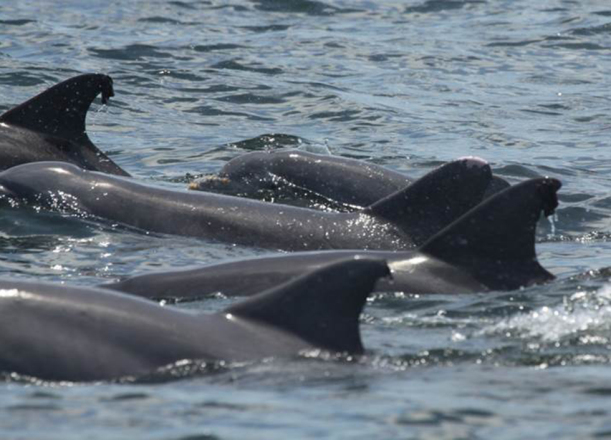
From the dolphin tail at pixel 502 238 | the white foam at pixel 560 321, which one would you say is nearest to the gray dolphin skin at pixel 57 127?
the dolphin tail at pixel 502 238

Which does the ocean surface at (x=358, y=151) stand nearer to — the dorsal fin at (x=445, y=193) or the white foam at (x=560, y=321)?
the white foam at (x=560, y=321)

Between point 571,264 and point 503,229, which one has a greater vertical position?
point 503,229

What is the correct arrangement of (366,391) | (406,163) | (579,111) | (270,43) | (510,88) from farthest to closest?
(270,43) → (510,88) → (579,111) → (406,163) → (366,391)

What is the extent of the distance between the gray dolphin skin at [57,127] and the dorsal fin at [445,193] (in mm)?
4373

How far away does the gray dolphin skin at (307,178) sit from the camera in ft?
46.5

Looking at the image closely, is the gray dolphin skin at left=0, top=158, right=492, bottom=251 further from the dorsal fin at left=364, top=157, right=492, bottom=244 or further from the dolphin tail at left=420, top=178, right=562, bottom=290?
the dolphin tail at left=420, top=178, right=562, bottom=290

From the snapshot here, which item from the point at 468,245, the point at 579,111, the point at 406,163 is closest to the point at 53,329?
the point at 468,245

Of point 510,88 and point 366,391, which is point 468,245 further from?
point 510,88

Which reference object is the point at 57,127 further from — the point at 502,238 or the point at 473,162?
the point at 502,238

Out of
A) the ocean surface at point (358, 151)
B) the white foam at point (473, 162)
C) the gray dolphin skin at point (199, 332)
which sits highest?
the white foam at point (473, 162)

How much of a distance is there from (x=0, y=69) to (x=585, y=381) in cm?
1547

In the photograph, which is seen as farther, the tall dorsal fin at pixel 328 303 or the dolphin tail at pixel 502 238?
the dolphin tail at pixel 502 238

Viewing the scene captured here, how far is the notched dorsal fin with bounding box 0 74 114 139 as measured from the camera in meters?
14.8

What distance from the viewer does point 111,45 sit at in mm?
24438
